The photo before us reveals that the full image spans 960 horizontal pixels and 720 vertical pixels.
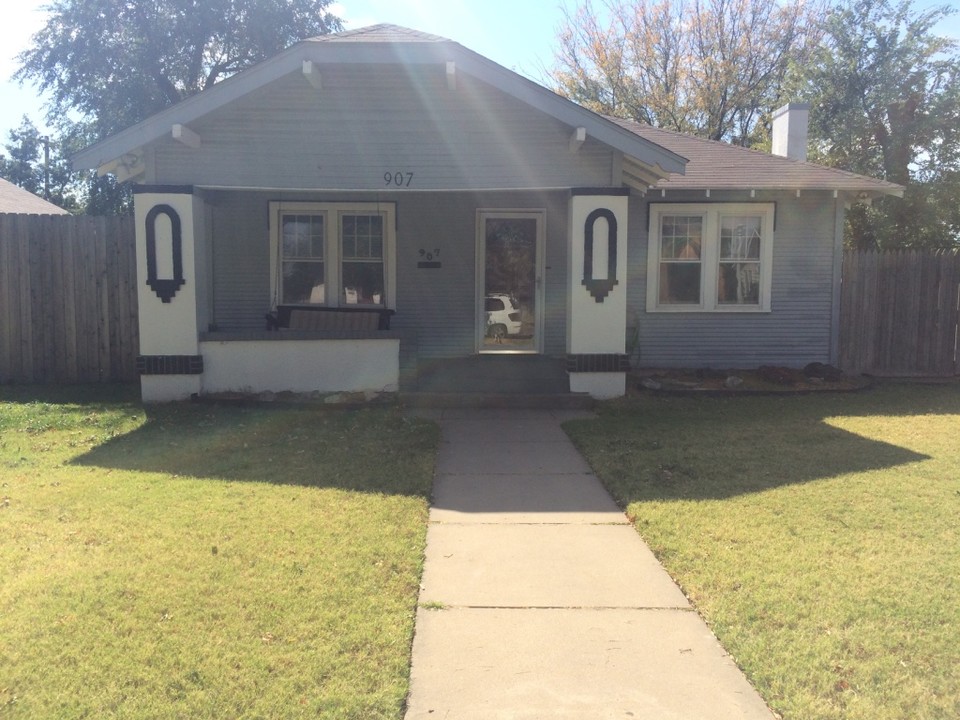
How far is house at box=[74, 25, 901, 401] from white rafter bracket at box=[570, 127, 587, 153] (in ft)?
0.14

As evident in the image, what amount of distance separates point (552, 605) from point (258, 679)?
155 centimetres

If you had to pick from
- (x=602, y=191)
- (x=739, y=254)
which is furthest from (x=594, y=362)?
(x=739, y=254)

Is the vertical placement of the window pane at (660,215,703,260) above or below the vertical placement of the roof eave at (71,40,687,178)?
below

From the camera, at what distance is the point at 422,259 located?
12031mm

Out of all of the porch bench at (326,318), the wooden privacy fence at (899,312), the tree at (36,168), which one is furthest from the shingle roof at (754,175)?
the tree at (36,168)

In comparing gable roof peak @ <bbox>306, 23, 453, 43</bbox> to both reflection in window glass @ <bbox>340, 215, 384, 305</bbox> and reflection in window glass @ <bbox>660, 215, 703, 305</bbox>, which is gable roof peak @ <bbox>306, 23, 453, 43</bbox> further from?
reflection in window glass @ <bbox>660, 215, 703, 305</bbox>

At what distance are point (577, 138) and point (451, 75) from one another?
1586 millimetres

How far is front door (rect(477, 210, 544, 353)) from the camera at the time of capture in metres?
12.1

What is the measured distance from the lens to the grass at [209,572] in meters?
3.22

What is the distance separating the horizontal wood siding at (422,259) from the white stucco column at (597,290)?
2.48 metres

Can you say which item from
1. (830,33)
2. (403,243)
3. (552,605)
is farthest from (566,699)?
(830,33)

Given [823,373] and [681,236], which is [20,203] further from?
[823,373]

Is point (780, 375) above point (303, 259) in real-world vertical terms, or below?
below

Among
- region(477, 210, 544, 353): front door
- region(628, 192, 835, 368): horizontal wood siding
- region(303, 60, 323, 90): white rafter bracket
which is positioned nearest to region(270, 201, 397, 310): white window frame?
region(477, 210, 544, 353): front door
